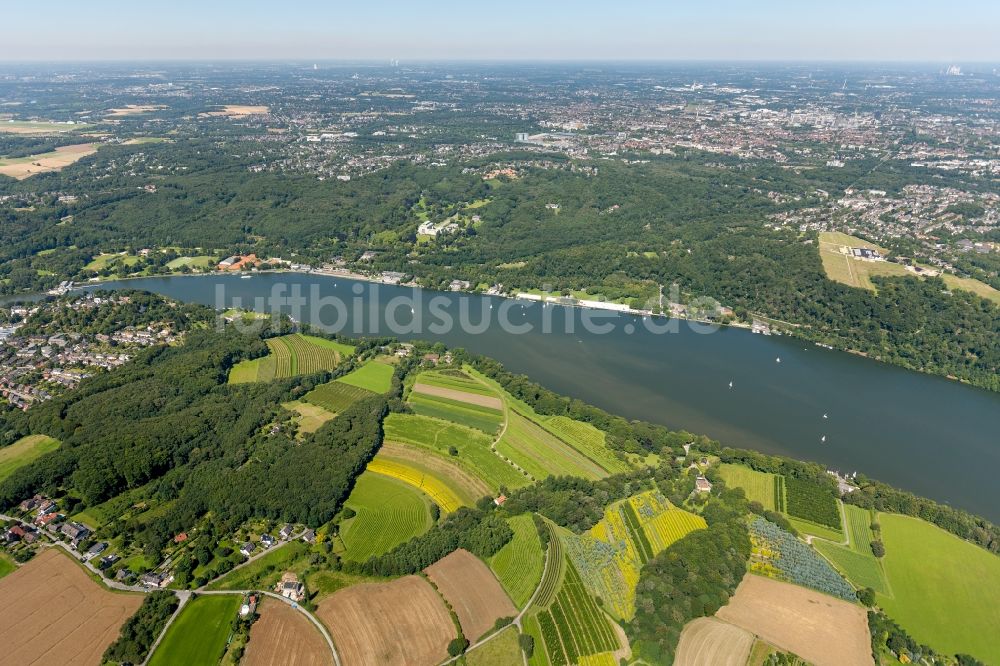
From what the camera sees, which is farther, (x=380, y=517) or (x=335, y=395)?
(x=335, y=395)

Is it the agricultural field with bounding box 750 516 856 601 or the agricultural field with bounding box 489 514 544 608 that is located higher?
the agricultural field with bounding box 750 516 856 601

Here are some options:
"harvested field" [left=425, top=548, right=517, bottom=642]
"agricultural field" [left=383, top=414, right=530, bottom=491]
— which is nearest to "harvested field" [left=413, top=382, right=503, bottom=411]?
"agricultural field" [left=383, top=414, right=530, bottom=491]

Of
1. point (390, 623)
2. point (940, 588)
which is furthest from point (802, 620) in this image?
point (390, 623)

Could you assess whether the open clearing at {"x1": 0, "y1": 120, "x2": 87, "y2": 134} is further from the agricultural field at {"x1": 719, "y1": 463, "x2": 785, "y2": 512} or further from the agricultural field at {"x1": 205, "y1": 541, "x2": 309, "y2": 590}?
the agricultural field at {"x1": 719, "y1": 463, "x2": 785, "y2": 512}

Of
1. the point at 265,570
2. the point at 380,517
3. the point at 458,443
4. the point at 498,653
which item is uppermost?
the point at 458,443

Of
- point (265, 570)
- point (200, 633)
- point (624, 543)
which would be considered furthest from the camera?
point (624, 543)

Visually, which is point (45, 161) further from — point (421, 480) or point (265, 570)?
point (265, 570)

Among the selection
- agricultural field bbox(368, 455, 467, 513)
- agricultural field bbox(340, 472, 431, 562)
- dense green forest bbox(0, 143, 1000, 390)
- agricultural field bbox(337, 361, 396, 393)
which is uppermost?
dense green forest bbox(0, 143, 1000, 390)
